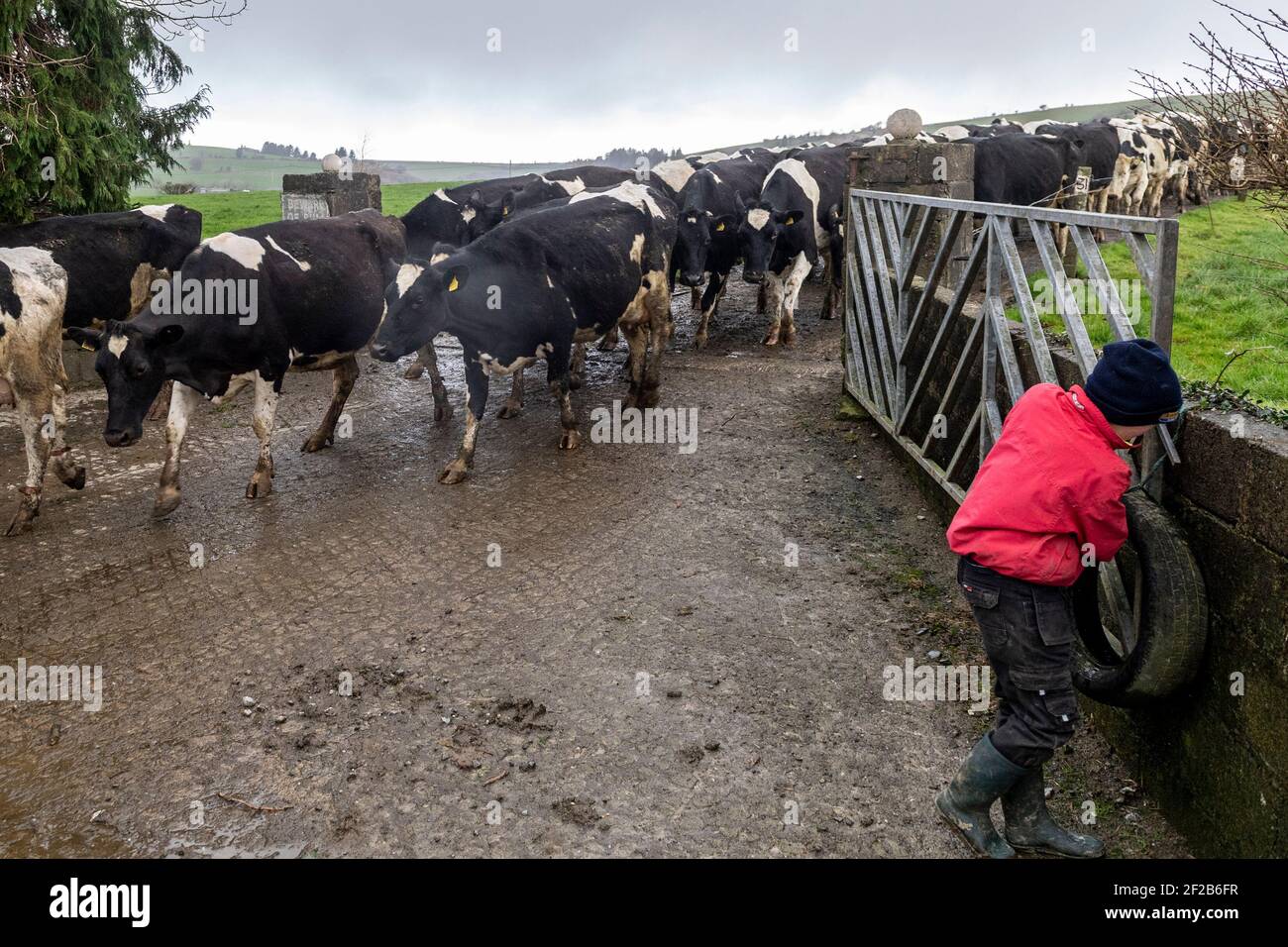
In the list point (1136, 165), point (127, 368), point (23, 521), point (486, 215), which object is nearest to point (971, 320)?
point (127, 368)

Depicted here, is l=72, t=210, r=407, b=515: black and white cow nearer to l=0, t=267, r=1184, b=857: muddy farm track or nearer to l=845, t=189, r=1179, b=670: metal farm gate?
l=0, t=267, r=1184, b=857: muddy farm track

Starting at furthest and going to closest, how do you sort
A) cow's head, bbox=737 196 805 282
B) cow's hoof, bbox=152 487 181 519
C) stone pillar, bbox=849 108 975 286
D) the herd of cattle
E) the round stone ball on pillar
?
cow's head, bbox=737 196 805 282 → the round stone ball on pillar → stone pillar, bbox=849 108 975 286 → the herd of cattle → cow's hoof, bbox=152 487 181 519

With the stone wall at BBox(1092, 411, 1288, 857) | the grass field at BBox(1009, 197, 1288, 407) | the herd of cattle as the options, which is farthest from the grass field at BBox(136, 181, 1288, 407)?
the herd of cattle

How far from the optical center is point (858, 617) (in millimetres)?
5684

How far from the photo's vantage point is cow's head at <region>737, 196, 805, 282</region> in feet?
41.8

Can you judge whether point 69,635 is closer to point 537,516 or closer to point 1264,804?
point 537,516

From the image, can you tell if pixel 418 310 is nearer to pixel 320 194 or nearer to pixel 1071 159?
pixel 320 194

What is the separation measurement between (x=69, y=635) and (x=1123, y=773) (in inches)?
210

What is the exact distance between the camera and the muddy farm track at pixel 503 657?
4016mm

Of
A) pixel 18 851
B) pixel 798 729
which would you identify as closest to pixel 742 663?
pixel 798 729

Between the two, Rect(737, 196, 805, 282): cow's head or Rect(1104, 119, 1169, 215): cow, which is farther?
Rect(1104, 119, 1169, 215): cow

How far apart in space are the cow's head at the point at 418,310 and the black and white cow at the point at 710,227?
4.31 m

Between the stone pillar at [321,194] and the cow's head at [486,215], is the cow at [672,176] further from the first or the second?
the stone pillar at [321,194]

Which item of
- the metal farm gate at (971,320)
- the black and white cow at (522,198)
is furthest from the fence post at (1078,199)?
the black and white cow at (522,198)
